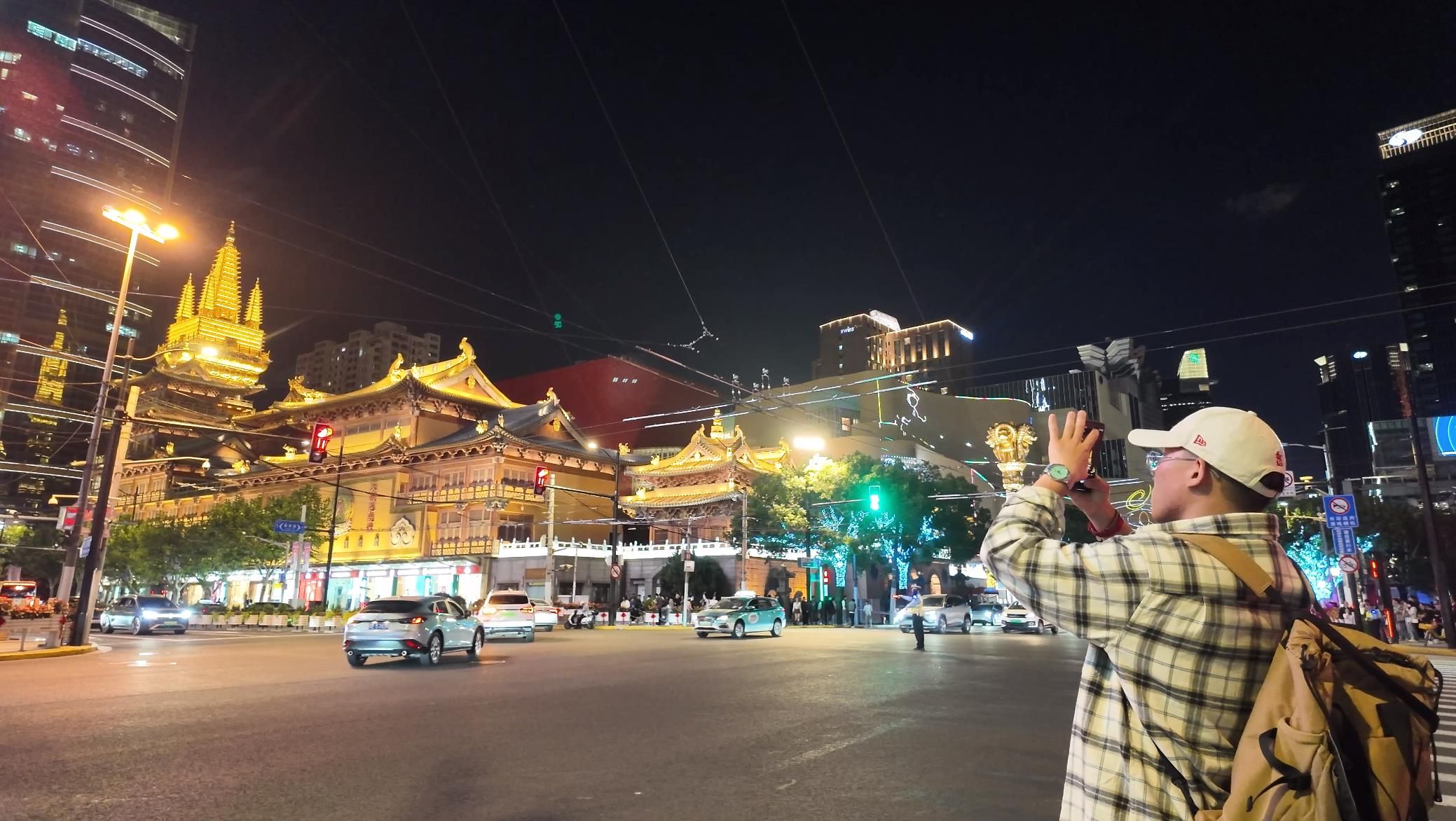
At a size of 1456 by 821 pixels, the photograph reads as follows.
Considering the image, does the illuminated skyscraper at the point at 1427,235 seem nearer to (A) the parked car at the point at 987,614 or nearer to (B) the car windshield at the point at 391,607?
(A) the parked car at the point at 987,614

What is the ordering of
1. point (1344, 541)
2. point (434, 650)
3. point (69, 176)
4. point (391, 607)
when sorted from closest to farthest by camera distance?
1. point (391, 607)
2. point (434, 650)
3. point (1344, 541)
4. point (69, 176)

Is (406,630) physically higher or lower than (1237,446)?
lower

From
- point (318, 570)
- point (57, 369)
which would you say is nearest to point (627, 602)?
point (318, 570)

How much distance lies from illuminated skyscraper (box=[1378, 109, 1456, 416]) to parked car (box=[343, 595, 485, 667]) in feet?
372

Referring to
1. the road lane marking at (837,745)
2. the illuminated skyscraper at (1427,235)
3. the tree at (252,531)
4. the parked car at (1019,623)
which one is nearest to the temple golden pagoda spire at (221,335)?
the tree at (252,531)

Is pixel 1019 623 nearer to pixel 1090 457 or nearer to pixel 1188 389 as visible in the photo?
pixel 1090 457

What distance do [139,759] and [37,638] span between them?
27.0 m

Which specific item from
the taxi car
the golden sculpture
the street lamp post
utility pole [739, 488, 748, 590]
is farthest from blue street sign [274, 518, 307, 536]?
the golden sculpture

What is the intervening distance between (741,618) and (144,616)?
23717 millimetres

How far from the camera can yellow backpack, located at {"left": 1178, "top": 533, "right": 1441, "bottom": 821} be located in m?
1.67

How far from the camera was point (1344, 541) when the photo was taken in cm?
2411

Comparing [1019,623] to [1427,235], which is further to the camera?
[1427,235]

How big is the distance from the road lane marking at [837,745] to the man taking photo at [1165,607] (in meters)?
4.95

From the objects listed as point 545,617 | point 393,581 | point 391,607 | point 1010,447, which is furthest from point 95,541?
point 1010,447
